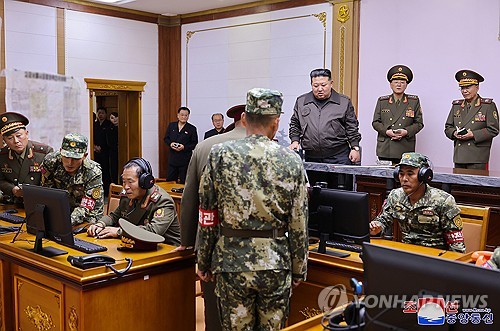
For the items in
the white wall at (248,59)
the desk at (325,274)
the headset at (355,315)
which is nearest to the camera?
the headset at (355,315)

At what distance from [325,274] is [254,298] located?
0.54 meters

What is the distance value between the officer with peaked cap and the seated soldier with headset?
0.98 feet

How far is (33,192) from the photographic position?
3.02 metres

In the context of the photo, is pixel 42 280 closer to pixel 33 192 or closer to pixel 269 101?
pixel 33 192

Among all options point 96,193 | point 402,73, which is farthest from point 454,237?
point 402,73

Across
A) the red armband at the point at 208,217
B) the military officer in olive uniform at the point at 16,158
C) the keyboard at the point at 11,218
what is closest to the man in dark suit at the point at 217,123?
the military officer in olive uniform at the point at 16,158

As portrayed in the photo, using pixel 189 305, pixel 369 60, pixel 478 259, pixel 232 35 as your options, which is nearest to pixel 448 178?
pixel 478 259

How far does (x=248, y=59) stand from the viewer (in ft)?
29.1

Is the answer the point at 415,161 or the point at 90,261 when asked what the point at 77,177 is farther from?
the point at 415,161

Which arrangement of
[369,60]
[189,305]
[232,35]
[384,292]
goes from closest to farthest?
[384,292] → [189,305] → [369,60] → [232,35]

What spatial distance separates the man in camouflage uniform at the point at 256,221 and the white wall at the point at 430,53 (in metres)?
4.84

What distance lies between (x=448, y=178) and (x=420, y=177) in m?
1.54

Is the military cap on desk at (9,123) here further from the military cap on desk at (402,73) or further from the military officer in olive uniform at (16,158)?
the military cap on desk at (402,73)

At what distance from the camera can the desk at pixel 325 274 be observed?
276 cm
